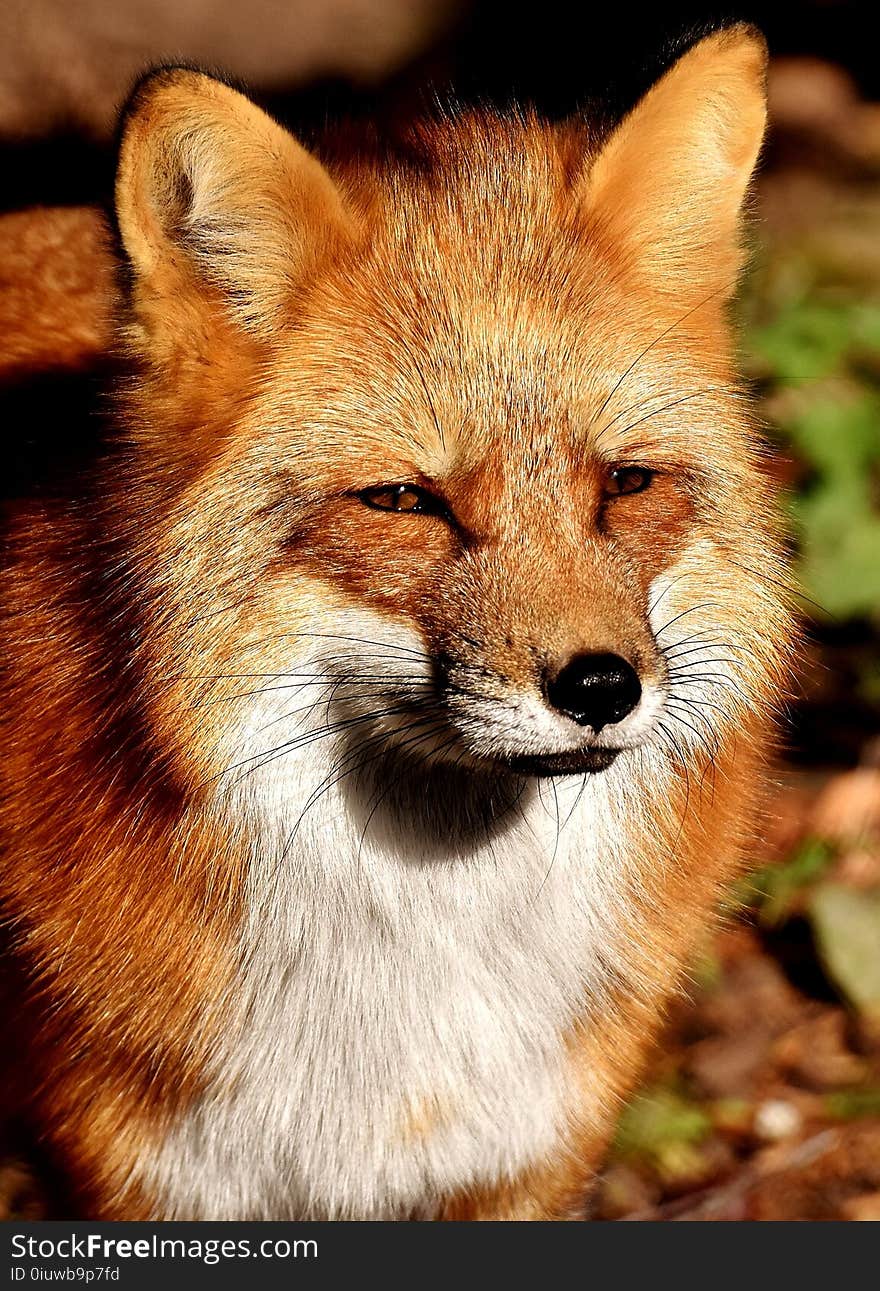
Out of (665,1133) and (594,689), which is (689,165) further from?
(665,1133)

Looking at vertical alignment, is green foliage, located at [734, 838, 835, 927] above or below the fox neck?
below

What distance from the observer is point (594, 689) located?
2.25 m

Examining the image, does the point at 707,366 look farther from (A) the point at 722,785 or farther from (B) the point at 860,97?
(B) the point at 860,97

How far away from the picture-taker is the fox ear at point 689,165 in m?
2.66

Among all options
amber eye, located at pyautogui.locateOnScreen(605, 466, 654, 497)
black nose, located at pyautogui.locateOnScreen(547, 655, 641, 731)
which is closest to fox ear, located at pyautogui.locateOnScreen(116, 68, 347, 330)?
amber eye, located at pyautogui.locateOnScreen(605, 466, 654, 497)

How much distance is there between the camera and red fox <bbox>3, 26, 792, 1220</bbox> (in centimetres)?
246

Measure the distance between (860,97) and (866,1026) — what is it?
5044 millimetres

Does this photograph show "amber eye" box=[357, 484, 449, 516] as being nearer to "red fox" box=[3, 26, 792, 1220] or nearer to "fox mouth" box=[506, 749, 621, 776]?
"red fox" box=[3, 26, 792, 1220]

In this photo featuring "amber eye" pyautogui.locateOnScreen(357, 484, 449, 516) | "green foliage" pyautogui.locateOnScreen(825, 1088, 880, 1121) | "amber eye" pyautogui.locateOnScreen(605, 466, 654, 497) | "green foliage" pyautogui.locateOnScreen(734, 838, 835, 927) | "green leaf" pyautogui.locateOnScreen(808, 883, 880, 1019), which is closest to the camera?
"amber eye" pyautogui.locateOnScreen(357, 484, 449, 516)

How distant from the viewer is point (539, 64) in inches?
215

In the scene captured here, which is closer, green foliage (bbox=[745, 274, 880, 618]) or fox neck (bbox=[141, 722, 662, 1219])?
fox neck (bbox=[141, 722, 662, 1219])

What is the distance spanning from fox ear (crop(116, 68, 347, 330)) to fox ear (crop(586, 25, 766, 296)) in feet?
1.97

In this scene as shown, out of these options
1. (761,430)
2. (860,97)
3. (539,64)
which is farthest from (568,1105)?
(860,97)

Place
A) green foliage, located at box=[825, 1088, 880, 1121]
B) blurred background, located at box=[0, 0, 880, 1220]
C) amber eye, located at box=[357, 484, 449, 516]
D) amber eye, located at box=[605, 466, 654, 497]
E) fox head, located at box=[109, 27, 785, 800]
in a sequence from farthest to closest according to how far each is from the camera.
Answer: green foliage, located at box=[825, 1088, 880, 1121] < blurred background, located at box=[0, 0, 880, 1220] < amber eye, located at box=[605, 466, 654, 497] < amber eye, located at box=[357, 484, 449, 516] < fox head, located at box=[109, 27, 785, 800]
